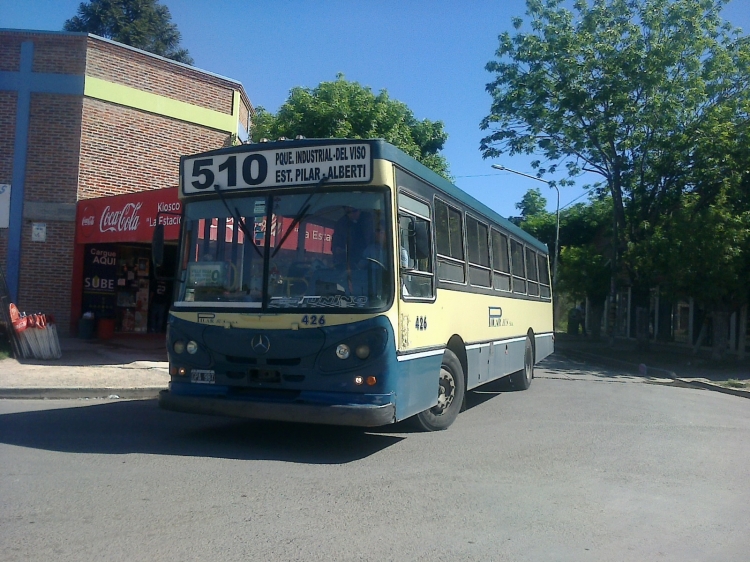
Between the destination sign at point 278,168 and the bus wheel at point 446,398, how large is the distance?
2.58 m

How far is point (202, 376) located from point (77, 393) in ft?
14.8

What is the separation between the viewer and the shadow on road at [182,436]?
7.39 metres

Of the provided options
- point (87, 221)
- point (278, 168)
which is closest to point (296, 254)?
point (278, 168)

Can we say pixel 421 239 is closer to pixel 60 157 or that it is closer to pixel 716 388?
pixel 716 388

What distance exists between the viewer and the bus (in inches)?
277

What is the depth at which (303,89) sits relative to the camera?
69.1 ft

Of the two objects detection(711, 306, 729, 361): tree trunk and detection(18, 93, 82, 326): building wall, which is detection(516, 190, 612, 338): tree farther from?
detection(18, 93, 82, 326): building wall

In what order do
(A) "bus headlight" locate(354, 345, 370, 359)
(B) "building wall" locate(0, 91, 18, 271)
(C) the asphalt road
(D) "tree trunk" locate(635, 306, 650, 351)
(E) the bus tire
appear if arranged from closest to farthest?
(C) the asphalt road, (A) "bus headlight" locate(354, 345, 370, 359), (E) the bus tire, (B) "building wall" locate(0, 91, 18, 271), (D) "tree trunk" locate(635, 306, 650, 351)

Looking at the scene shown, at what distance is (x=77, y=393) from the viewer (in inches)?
438

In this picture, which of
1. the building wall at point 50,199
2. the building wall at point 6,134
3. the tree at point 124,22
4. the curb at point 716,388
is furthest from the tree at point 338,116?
the tree at point 124,22

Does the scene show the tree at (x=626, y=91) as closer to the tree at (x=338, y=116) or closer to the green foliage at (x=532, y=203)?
the tree at (x=338, y=116)

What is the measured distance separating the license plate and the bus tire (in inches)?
296

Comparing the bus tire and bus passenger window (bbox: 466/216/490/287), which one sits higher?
bus passenger window (bbox: 466/216/490/287)

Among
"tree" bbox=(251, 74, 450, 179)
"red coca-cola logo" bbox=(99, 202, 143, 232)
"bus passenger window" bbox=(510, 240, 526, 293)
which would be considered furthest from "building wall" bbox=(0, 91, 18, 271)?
"bus passenger window" bbox=(510, 240, 526, 293)
